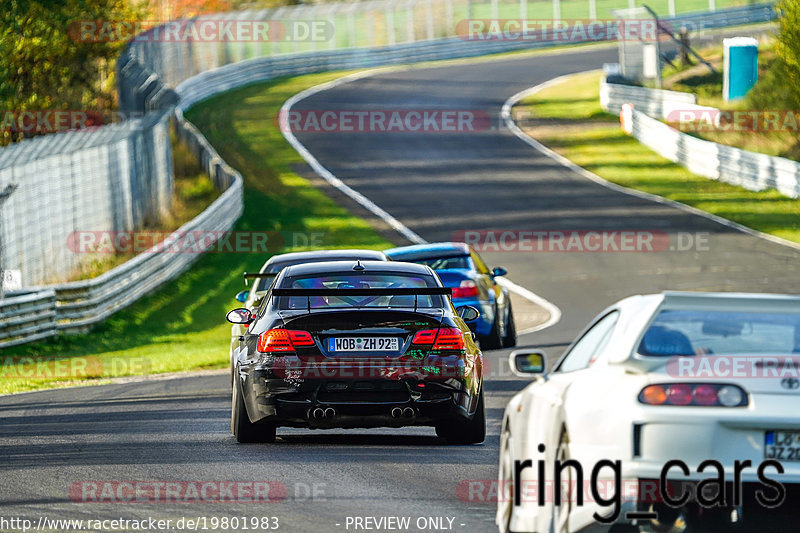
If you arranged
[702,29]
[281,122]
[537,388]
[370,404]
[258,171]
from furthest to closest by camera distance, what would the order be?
1. [702,29]
2. [281,122]
3. [258,171]
4. [370,404]
5. [537,388]

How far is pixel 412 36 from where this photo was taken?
7388 centimetres

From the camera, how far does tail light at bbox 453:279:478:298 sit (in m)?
19.2

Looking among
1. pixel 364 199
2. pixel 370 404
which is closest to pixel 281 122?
pixel 364 199

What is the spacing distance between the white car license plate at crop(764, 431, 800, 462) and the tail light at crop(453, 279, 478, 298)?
1309cm

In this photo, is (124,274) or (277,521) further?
(124,274)

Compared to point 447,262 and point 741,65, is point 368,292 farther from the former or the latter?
point 741,65

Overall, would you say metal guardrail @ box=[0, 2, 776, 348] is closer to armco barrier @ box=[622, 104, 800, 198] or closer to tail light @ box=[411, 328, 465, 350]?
armco barrier @ box=[622, 104, 800, 198]

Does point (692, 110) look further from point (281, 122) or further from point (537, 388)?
point (537, 388)

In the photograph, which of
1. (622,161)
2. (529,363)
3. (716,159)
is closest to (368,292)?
(529,363)

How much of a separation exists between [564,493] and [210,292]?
78.4 ft

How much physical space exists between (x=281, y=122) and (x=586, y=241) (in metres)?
21.9

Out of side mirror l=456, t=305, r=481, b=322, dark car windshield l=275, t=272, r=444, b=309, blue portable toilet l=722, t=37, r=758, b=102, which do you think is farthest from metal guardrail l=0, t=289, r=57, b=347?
blue portable toilet l=722, t=37, r=758, b=102

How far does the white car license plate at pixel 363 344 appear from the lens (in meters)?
Answer: 10.9

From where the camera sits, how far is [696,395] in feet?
20.2
